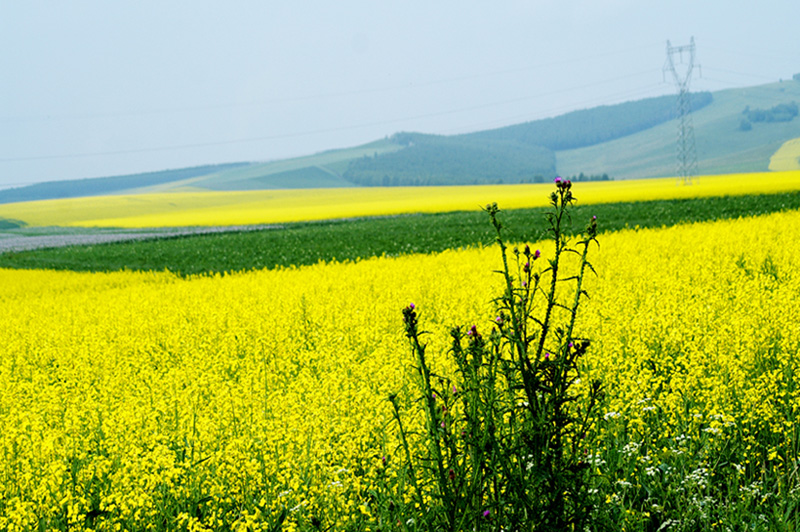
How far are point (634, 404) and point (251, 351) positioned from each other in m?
4.72

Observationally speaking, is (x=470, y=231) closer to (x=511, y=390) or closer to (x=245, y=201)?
(x=511, y=390)

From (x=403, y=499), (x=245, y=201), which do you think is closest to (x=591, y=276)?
(x=403, y=499)

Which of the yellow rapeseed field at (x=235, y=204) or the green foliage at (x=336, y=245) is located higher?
the yellow rapeseed field at (x=235, y=204)

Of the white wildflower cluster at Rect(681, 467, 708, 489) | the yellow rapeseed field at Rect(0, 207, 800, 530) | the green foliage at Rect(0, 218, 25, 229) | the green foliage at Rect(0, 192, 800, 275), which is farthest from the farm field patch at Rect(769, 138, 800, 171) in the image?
the white wildflower cluster at Rect(681, 467, 708, 489)

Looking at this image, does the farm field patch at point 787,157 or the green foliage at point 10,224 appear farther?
the farm field patch at point 787,157

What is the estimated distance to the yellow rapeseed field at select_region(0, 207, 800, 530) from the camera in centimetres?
395

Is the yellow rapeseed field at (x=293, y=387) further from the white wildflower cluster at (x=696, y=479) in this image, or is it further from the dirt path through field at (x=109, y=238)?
the dirt path through field at (x=109, y=238)

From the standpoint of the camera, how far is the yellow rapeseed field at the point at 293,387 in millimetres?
3951

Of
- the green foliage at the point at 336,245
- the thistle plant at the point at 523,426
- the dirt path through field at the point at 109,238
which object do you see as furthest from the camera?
the dirt path through field at the point at 109,238

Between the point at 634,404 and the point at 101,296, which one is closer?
the point at 634,404

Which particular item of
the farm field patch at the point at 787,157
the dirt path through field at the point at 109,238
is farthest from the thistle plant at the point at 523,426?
the farm field patch at the point at 787,157

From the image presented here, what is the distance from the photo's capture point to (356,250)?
25859mm

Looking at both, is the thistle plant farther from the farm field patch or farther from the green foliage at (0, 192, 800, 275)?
the farm field patch

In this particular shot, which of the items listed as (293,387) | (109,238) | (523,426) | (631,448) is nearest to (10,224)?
(109,238)
